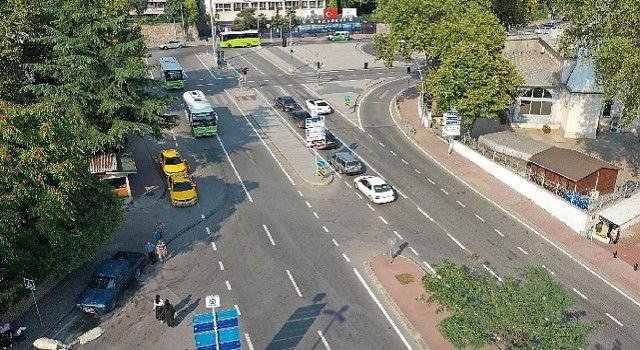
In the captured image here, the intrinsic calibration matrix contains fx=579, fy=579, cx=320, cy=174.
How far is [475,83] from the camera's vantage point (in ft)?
161

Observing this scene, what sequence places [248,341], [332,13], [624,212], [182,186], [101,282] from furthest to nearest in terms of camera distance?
[332,13] → [182,186] → [624,212] → [101,282] → [248,341]

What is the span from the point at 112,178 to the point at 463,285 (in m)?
28.4

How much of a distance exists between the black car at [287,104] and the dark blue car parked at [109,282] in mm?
31909

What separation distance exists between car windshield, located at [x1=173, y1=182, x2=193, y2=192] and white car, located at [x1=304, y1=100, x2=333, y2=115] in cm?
2317

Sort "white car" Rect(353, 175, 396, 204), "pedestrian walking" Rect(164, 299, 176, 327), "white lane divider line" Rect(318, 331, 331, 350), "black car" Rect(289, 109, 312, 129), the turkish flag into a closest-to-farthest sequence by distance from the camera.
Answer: "white lane divider line" Rect(318, 331, 331, 350) < "pedestrian walking" Rect(164, 299, 176, 327) < "white car" Rect(353, 175, 396, 204) < "black car" Rect(289, 109, 312, 129) < the turkish flag

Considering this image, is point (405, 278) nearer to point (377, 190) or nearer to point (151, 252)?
point (377, 190)

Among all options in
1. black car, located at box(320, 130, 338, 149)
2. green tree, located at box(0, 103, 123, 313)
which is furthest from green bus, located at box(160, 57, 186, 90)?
green tree, located at box(0, 103, 123, 313)

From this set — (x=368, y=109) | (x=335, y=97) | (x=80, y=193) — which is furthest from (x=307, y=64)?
(x=80, y=193)

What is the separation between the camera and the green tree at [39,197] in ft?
85.6

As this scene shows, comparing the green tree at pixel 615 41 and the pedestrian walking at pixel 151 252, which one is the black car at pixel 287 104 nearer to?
the green tree at pixel 615 41

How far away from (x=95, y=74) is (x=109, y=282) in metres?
16.6

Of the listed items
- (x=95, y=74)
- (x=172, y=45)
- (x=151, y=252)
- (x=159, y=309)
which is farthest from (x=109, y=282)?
(x=172, y=45)

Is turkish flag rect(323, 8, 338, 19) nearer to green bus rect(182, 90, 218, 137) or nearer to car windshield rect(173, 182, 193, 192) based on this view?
green bus rect(182, 90, 218, 137)

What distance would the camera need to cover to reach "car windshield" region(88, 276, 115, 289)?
30578 millimetres
